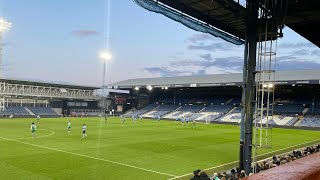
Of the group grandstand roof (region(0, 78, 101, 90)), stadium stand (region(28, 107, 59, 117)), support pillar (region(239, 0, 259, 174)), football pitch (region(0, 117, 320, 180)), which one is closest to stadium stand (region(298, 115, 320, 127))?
football pitch (region(0, 117, 320, 180))

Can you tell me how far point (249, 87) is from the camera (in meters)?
15.4

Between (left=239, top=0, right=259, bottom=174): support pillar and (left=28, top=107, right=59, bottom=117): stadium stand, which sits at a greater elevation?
(left=239, top=0, right=259, bottom=174): support pillar

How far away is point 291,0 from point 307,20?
72.9 inches

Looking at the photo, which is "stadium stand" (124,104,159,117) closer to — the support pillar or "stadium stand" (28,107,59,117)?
"stadium stand" (28,107,59,117)

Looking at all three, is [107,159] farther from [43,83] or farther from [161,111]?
[161,111]

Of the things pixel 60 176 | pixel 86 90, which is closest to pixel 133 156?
pixel 60 176

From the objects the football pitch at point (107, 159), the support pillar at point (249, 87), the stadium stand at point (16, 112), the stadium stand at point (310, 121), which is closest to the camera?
the support pillar at point (249, 87)

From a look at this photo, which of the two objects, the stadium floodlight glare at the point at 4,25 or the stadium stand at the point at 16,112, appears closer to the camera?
the stadium floodlight glare at the point at 4,25

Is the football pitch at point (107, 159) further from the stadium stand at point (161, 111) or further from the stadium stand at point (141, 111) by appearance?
the stadium stand at point (141, 111)

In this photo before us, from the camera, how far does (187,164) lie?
66.2 feet

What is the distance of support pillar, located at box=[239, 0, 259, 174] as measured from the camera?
14930 mm

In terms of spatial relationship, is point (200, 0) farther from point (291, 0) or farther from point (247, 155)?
point (247, 155)

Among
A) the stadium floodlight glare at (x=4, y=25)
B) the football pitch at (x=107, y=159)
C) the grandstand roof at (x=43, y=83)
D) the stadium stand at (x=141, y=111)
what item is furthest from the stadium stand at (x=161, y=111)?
the football pitch at (x=107, y=159)

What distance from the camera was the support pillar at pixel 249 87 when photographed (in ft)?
49.0
